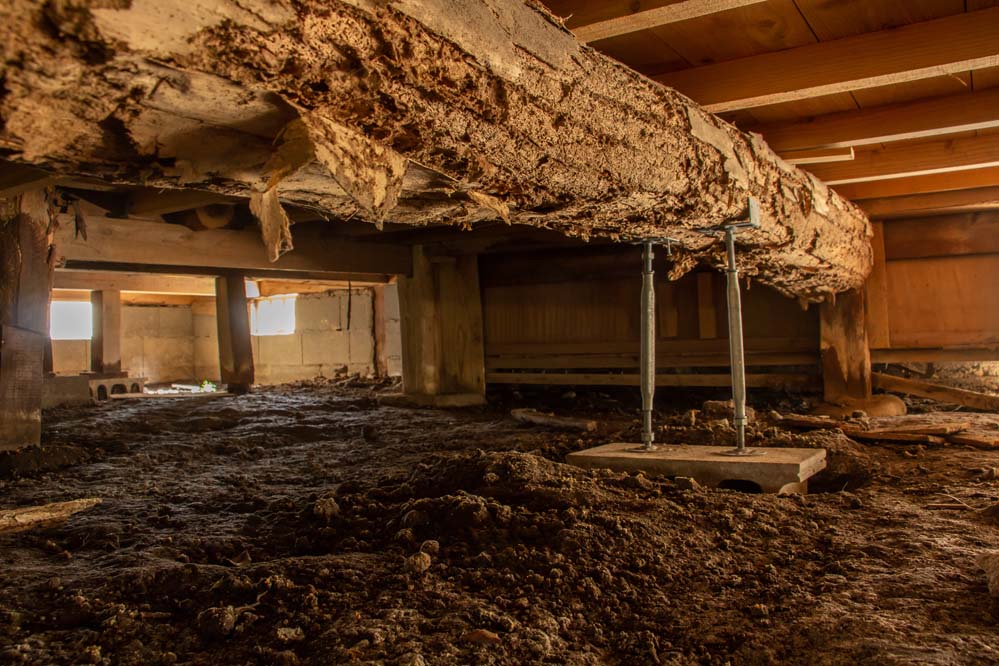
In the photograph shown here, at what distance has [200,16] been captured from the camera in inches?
35.7

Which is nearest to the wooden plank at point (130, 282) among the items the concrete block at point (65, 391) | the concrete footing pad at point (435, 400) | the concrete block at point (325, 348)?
the concrete block at point (65, 391)

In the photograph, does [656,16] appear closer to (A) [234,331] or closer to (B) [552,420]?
(B) [552,420]

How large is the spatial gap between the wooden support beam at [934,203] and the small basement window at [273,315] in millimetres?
7749

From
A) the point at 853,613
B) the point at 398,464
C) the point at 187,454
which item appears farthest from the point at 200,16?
the point at 187,454

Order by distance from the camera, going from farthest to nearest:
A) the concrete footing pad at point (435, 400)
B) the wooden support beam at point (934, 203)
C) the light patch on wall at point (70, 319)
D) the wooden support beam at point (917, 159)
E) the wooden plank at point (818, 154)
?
1. the light patch on wall at point (70, 319)
2. the concrete footing pad at point (435, 400)
3. the wooden support beam at point (934, 203)
4. the wooden support beam at point (917, 159)
5. the wooden plank at point (818, 154)

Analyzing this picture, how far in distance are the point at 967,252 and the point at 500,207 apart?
14.7 ft

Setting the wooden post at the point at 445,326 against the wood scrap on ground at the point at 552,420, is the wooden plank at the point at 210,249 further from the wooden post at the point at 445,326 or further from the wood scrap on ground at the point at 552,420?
the wood scrap on ground at the point at 552,420

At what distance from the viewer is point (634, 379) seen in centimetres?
552

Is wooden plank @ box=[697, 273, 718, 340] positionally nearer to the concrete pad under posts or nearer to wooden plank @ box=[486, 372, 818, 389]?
wooden plank @ box=[486, 372, 818, 389]

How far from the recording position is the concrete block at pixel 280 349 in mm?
9914

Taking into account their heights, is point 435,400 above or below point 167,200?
below

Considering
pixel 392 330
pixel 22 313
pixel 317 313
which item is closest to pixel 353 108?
pixel 22 313

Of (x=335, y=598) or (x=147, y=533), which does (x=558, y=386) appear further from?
(x=335, y=598)

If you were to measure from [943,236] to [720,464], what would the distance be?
339cm
